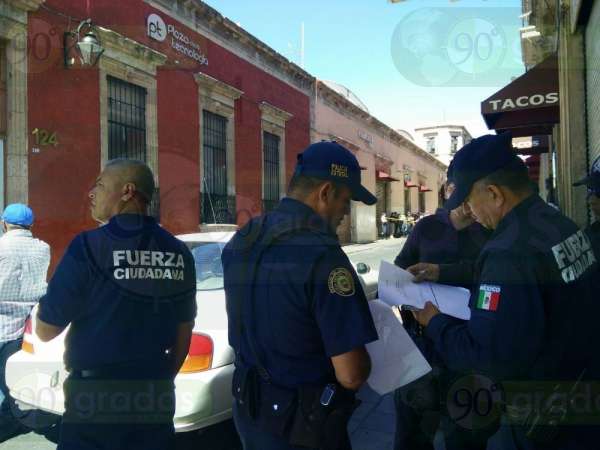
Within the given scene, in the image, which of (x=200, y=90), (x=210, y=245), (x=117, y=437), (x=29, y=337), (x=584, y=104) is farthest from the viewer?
(x=200, y=90)

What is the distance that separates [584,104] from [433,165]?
42.1 metres

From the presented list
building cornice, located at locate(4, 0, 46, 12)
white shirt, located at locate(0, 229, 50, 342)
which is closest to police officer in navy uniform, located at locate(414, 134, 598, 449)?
white shirt, located at locate(0, 229, 50, 342)

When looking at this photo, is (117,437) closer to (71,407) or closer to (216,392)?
(71,407)

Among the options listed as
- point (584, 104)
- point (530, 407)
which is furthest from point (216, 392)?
point (584, 104)

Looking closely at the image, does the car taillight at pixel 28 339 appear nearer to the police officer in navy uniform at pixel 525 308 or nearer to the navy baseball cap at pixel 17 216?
the navy baseball cap at pixel 17 216

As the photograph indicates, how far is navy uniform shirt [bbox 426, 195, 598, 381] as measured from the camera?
1537mm

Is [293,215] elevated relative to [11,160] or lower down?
lower down

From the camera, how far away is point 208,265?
4328 mm

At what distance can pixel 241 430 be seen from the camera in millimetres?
1843

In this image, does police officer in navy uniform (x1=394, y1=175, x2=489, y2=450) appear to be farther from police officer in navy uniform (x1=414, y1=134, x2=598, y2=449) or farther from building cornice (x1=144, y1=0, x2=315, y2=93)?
building cornice (x1=144, y1=0, x2=315, y2=93)

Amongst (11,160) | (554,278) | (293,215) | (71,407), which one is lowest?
(71,407)

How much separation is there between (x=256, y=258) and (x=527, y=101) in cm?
621

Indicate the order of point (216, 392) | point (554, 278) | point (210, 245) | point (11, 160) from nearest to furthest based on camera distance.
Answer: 1. point (554, 278)
2. point (216, 392)
3. point (210, 245)
4. point (11, 160)

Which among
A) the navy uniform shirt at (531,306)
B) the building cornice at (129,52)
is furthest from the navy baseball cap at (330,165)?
the building cornice at (129,52)
